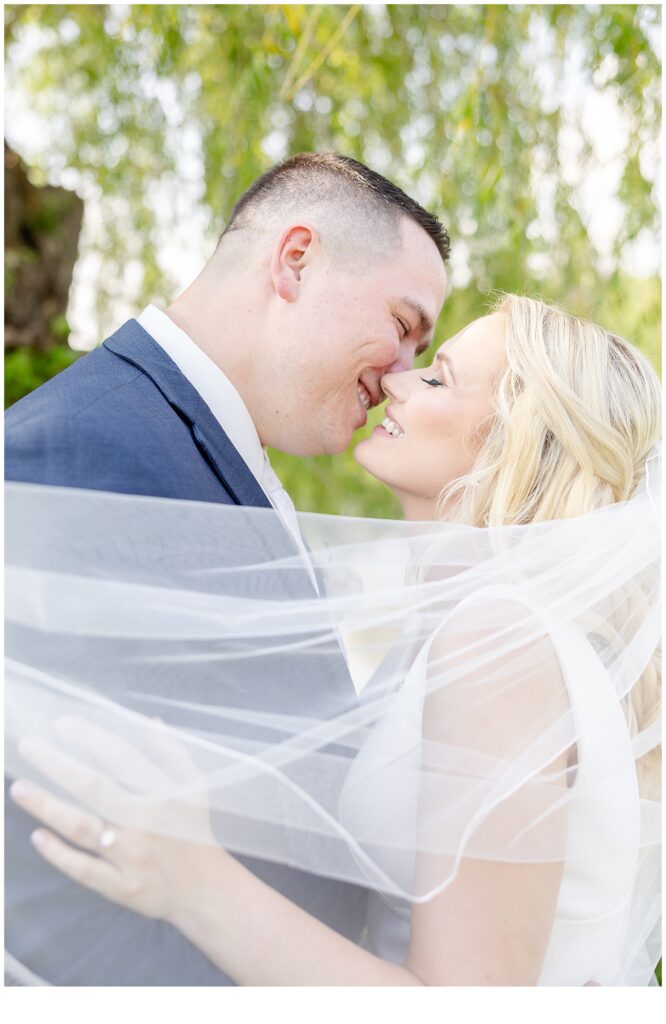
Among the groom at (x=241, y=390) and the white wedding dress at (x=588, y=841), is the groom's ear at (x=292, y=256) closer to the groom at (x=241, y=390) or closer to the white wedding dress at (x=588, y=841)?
the groom at (x=241, y=390)

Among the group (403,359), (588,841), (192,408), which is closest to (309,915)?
(588,841)

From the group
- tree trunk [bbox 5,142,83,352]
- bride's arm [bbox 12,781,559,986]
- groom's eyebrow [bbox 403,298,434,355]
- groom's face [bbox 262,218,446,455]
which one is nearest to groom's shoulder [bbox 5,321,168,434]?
groom's face [bbox 262,218,446,455]

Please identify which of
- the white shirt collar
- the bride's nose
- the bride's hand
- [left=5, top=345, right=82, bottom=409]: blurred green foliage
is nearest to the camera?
the bride's hand

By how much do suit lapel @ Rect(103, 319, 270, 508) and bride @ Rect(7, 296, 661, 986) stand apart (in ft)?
0.44

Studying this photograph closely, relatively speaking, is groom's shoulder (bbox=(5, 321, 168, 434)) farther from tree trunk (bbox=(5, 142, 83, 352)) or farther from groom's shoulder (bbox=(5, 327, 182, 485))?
tree trunk (bbox=(5, 142, 83, 352))

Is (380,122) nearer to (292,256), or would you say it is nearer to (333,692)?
(292,256)

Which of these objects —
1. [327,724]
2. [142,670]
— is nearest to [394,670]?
[327,724]

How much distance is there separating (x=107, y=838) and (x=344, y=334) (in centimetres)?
104

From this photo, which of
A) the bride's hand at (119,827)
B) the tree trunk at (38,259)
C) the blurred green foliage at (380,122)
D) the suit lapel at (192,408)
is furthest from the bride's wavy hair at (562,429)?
the tree trunk at (38,259)

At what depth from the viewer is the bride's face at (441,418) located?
72.2 inches

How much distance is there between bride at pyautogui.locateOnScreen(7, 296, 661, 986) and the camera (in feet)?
4.21

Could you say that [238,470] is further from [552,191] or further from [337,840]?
[552,191]

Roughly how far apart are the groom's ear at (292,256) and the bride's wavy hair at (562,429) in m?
0.41
